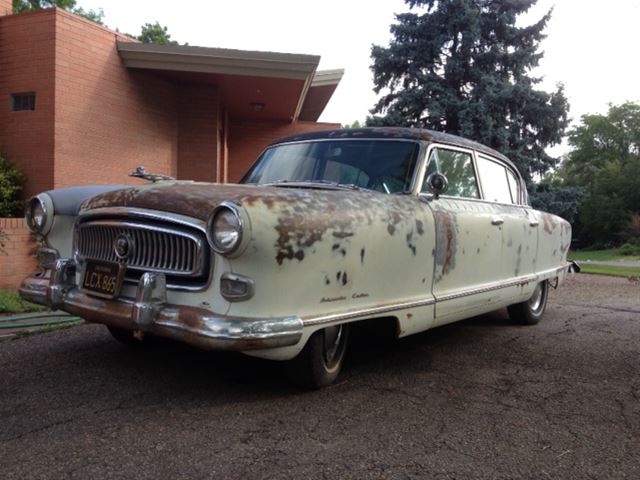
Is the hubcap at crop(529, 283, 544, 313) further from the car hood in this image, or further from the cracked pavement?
the car hood

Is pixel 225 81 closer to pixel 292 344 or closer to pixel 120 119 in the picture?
pixel 120 119

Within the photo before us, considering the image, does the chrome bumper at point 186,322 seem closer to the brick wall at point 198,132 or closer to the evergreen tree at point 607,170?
the brick wall at point 198,132

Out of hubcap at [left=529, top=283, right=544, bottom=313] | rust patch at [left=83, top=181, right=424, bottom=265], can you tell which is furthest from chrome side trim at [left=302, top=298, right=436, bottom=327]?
hubcap at [left=529, top=283, right=544, bottom=313]

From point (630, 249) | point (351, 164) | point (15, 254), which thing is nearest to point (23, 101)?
point (15, 254)

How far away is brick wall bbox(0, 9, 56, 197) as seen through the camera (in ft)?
27.5

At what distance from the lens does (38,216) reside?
4.14m

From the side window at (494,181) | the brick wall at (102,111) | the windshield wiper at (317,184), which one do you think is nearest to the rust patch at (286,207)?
the windshield wiper at (317,184)

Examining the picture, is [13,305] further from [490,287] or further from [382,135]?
[490,287]

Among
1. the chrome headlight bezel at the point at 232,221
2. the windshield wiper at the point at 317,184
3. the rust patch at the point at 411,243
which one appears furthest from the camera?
the windshield wiper at the point at 317,184

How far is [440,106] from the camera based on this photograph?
1728cm

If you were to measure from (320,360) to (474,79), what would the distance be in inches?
645

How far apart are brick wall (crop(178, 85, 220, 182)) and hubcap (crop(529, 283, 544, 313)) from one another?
674 cm

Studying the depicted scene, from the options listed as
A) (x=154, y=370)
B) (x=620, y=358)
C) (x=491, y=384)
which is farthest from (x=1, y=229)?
(x=620, y=358)

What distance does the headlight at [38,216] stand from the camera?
13.5ft
